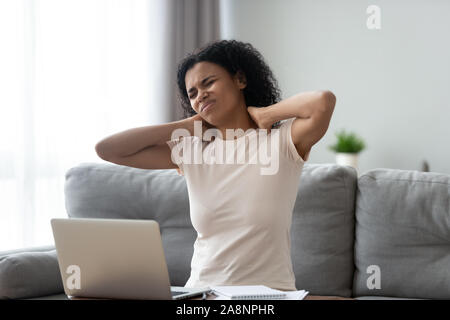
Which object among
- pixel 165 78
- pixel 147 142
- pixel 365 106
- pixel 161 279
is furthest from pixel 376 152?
pixel 161 279

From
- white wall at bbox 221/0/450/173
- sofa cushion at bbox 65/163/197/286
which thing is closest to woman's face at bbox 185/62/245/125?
sofa cushion at bbox 65/163/197/286

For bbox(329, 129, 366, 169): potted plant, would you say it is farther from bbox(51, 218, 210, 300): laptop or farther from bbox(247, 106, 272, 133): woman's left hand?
bbox(51, 218, 210, 300): laptop

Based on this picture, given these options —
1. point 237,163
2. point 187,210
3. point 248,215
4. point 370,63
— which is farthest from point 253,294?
A: point 370,63

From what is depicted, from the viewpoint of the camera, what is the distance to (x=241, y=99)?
Answer: 5.17 ft

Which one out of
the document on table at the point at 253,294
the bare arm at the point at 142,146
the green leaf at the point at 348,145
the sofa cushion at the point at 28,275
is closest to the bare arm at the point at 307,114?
the bare arm at the point at 142,146

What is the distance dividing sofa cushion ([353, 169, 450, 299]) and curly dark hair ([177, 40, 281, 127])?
605 mm

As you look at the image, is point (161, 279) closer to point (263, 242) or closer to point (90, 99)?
point (263, 242)

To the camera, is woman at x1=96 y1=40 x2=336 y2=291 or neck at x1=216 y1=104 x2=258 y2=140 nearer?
woman at x1=96 y1=40 x2=336 y2=291

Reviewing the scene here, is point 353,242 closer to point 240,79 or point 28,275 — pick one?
point 240,79

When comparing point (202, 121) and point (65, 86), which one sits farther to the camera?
point (65, 86)

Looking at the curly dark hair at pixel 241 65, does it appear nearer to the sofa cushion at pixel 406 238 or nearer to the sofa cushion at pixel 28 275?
the sofa cushion at pixel 406 238

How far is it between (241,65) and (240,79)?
0.04 meters

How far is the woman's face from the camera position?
1.48 metres

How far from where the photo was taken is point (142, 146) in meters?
1.61
